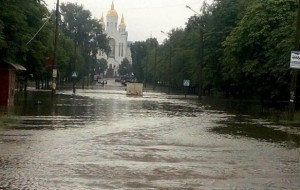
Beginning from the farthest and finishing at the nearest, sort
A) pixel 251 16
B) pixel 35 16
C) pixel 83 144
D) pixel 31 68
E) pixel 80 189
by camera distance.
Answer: pixel 251 16, pixel 31 68, pixel 35 16, pixel 83 144, pixel 80 189

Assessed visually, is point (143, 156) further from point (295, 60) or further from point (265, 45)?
point (265, 45)

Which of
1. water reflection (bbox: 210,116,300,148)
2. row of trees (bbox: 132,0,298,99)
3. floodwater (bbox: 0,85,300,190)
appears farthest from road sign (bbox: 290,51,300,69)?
row of trees (bbox: 132,0,298,99)

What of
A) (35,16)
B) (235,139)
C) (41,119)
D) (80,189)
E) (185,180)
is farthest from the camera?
A: (35,16)

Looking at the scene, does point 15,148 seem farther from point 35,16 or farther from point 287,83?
point 287,83

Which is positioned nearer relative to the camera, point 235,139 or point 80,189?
point 80,189

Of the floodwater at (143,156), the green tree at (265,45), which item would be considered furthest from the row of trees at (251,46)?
the floodwater at (143,156)

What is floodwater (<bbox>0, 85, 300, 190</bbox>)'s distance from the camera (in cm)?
1076

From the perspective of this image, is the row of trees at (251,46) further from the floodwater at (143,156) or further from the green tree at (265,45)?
the floodwater at (143,156)

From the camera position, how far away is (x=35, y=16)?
42.1 meters

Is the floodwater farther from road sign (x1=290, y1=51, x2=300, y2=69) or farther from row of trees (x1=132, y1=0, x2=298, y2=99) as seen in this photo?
row of trees (x1=132, y1=0, x2=298, y2=99)

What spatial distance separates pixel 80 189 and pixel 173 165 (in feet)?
11.6

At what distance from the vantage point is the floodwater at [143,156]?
10758 mm

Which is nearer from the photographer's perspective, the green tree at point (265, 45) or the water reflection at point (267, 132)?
the water reflection at point (267, 132)

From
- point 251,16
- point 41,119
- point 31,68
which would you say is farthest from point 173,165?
point 251,16
